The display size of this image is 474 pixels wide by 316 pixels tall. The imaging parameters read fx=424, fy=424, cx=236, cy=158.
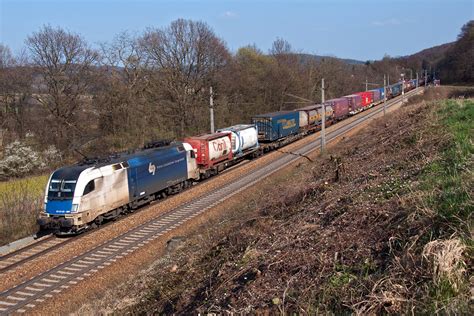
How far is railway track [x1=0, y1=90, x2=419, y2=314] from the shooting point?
12.8 m

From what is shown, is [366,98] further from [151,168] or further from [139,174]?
[139,174]

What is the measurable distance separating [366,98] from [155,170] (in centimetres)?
5441

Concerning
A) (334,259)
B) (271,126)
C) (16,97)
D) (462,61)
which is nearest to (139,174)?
(334,259)

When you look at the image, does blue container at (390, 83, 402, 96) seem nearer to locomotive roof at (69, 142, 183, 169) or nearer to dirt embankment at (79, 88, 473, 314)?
locomotive roof at (69, 142, 183, 169)

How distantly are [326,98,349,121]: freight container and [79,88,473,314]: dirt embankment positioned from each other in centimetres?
4072

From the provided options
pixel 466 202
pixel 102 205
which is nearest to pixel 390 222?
pixel 466 202

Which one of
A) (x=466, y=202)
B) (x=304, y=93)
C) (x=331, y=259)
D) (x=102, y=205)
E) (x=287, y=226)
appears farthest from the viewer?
(x=304, y=93)

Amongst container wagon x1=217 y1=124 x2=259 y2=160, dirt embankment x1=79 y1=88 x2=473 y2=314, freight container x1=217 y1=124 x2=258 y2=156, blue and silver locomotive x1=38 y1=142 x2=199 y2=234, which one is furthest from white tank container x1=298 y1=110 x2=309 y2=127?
dirt embankment x1=79 y1=88 x2=473 y2=314

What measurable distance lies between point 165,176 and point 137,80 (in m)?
30.8

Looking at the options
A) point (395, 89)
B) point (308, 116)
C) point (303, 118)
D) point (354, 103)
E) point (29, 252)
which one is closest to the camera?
point (29, 252)

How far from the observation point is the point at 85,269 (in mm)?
14570

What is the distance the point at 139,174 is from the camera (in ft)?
69.2

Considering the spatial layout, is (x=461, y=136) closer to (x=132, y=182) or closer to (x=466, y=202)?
(x=466, y=202)

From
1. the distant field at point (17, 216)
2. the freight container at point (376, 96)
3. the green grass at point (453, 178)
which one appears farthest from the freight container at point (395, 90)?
the green grass at point (453, 178)
